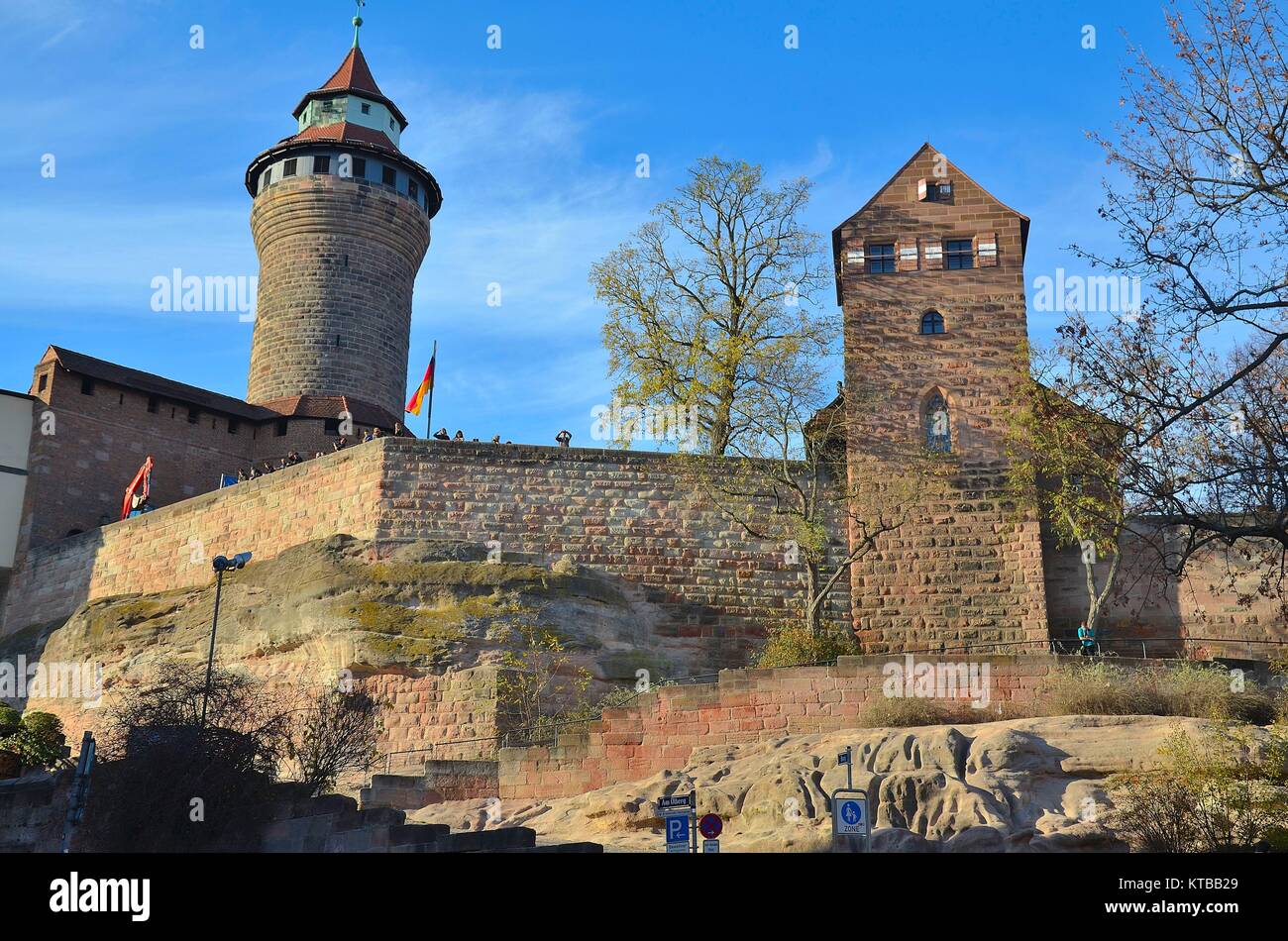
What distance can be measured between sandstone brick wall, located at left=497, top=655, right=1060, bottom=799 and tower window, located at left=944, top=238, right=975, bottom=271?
8.88 m

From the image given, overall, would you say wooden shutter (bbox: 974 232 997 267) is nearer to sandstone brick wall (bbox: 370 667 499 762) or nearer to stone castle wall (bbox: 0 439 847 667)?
stone castle wall (bbox: 0 439 847 667)

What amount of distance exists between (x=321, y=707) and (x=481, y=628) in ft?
13.6

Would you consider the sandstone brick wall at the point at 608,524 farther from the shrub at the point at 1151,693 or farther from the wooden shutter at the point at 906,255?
the shrub at the point at 1151,693

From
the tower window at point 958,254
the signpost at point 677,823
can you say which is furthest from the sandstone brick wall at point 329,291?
the signpost at point 677,823

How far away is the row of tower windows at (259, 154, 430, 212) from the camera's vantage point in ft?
138

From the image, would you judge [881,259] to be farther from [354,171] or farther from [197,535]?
[354,171]

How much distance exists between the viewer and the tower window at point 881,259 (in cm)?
2777

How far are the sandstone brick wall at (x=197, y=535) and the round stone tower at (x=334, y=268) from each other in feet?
24.5

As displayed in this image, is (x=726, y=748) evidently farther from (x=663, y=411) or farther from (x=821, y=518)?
(x=663, y=411)

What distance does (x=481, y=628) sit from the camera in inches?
982

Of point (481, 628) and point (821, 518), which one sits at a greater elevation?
point (821, 518)

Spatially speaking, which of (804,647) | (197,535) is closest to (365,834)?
(804,647)
